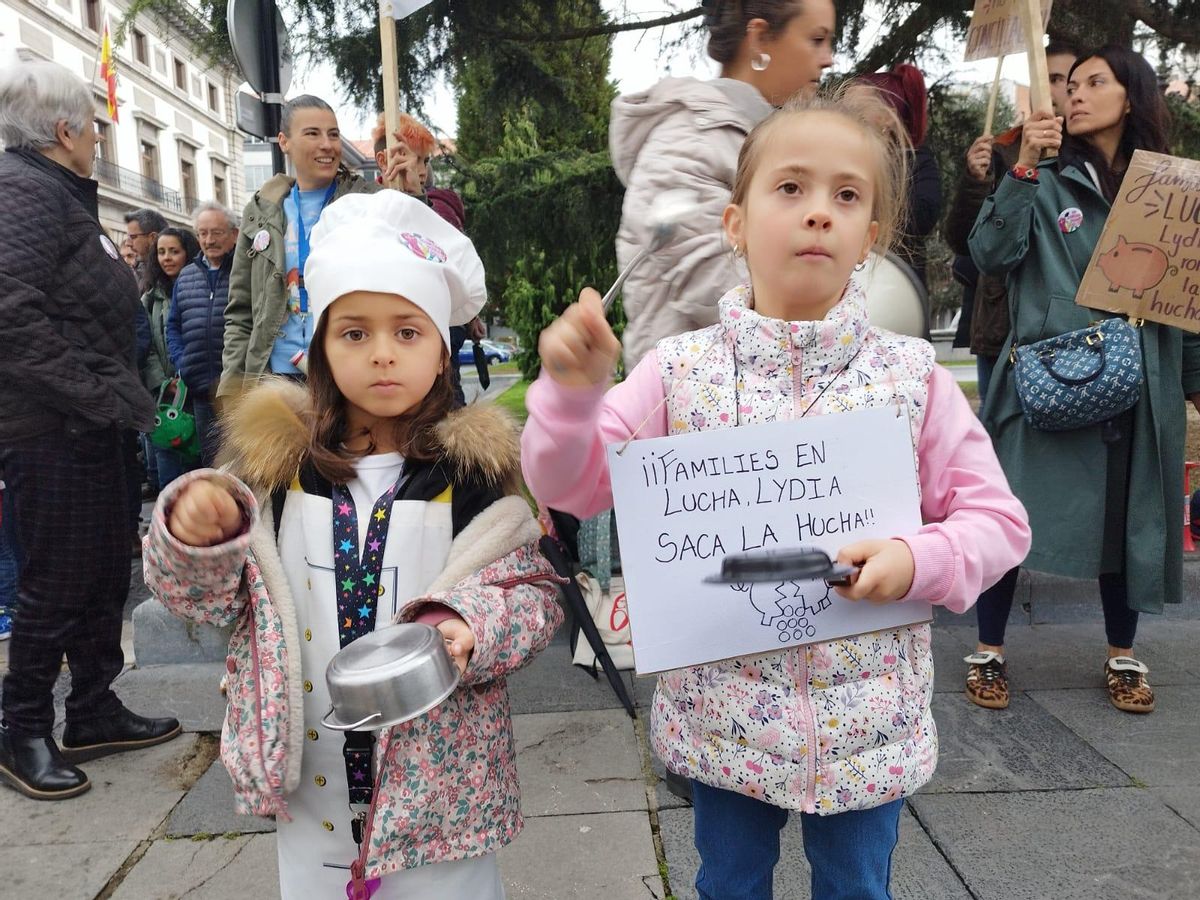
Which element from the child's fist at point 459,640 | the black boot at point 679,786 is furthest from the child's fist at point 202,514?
the black boot at point 679,786

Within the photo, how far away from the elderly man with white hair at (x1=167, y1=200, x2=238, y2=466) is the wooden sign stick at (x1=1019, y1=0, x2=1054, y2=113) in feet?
12.0

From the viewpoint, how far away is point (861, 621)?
1.23 meters

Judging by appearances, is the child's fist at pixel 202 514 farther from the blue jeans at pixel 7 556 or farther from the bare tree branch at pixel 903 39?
the bare tree branch at pixel 903 39

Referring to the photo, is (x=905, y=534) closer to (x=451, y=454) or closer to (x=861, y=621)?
(x=861, y=621)

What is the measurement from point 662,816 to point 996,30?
9.51ft

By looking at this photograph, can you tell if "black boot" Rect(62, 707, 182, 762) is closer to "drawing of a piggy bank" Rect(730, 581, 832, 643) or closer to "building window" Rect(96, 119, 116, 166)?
"drawing of a piggy bank" Rect(730, 581, 832, 643)

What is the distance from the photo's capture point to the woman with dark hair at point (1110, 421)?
9.11 ft

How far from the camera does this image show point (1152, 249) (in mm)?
2645

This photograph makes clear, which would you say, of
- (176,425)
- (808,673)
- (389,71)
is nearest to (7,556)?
(176,425)

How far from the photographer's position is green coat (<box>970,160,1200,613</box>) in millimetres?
2771

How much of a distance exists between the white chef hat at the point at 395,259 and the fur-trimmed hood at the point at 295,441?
153 mm

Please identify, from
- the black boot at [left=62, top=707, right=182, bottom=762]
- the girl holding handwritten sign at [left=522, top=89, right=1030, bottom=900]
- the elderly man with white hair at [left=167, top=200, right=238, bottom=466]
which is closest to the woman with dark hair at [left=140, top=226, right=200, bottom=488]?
the elderly man with white hair at [left=167, top=200, right=238, bottom=466]

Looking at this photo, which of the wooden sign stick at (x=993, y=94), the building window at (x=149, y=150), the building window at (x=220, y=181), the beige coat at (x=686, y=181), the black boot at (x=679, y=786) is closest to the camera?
the beige coat at (x=686, y=181)

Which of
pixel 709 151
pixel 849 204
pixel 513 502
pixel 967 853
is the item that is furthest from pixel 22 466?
pixel 967 853
